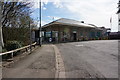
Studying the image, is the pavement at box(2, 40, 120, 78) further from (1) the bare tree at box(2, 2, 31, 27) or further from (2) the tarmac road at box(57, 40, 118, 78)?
(1) the bare tree at box(2, 2, 31, 27)

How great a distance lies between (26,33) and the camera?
32.7ft

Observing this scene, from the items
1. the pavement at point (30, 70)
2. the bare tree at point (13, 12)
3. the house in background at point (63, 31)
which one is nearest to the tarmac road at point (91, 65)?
the pavement at point (30, 70)

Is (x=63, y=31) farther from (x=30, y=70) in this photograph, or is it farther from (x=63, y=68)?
(x=30, y=70)

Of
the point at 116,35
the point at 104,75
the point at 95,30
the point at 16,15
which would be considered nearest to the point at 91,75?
the point at 104,75

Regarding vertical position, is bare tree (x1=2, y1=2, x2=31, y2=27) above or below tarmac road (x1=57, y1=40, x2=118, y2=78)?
above

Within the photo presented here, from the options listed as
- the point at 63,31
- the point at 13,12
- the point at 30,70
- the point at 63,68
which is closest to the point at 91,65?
the point at 63,68

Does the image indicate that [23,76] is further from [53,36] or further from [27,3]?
[53,36]

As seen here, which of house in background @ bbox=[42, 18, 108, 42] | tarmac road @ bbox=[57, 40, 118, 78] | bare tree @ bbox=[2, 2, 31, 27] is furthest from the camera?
house in background @ bbox=[42, 18, 108, 42]

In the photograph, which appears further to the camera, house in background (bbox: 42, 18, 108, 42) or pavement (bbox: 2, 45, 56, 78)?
house in background (bbox: 42, 18, 108, 42)

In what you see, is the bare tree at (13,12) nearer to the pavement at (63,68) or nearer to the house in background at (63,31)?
the pavement at (63,68)

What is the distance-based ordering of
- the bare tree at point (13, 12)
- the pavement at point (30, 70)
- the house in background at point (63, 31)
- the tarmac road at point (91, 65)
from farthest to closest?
the house in background at point (63, 31)
the bare tree at point (13, 12)
the tarmac road at point (91, 65)
the pavement at point (30, 70)

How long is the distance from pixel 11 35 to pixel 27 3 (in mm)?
3388

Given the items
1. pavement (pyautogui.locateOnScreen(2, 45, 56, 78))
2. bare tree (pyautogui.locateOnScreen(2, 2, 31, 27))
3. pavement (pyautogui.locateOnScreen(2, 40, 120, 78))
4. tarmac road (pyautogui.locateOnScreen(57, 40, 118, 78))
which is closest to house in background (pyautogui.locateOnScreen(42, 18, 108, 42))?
bare tree (pyautogui.locateOnScreen(2, 2, 31, 27))

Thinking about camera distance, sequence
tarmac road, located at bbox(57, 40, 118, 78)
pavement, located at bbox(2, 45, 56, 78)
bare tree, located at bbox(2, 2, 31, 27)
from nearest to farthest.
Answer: pavement, located at bbox(2, 45, 56, 78), tarmac road, located at bbox(57, 40, 118, 78), bare tree, located at bbox(2, 2, 31, 27)
